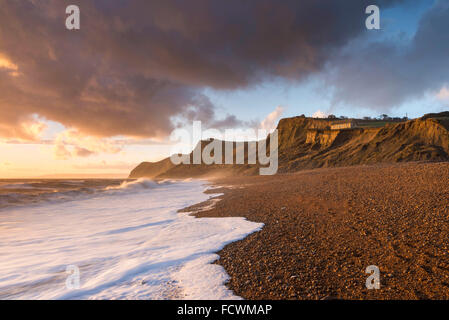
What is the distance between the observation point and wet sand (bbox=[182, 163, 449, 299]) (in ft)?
13.8

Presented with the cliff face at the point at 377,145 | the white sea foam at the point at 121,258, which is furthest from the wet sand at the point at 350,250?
the cliff face at the point at 377,145

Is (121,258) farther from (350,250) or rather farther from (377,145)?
(377,145)

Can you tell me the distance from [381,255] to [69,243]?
11114 mm

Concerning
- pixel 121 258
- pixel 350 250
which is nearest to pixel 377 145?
pixel 350 250

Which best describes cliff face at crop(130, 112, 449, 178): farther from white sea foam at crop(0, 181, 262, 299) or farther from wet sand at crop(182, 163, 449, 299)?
white sea foam at crop(0, 181, 262, 299)

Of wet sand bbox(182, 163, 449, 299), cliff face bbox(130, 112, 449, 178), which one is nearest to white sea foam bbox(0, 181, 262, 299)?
wet sand bbox(182, 163, 449, 299)

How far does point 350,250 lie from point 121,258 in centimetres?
663

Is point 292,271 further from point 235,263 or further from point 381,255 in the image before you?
point 381,255

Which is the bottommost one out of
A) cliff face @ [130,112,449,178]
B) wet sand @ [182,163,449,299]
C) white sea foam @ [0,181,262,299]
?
white sea foam @ [0,181,262,299]

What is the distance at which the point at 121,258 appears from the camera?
7250mm

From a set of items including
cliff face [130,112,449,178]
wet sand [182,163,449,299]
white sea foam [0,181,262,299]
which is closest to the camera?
wet sand [182,163,449,299]

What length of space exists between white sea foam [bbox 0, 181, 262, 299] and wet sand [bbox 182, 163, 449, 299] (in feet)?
2.71
